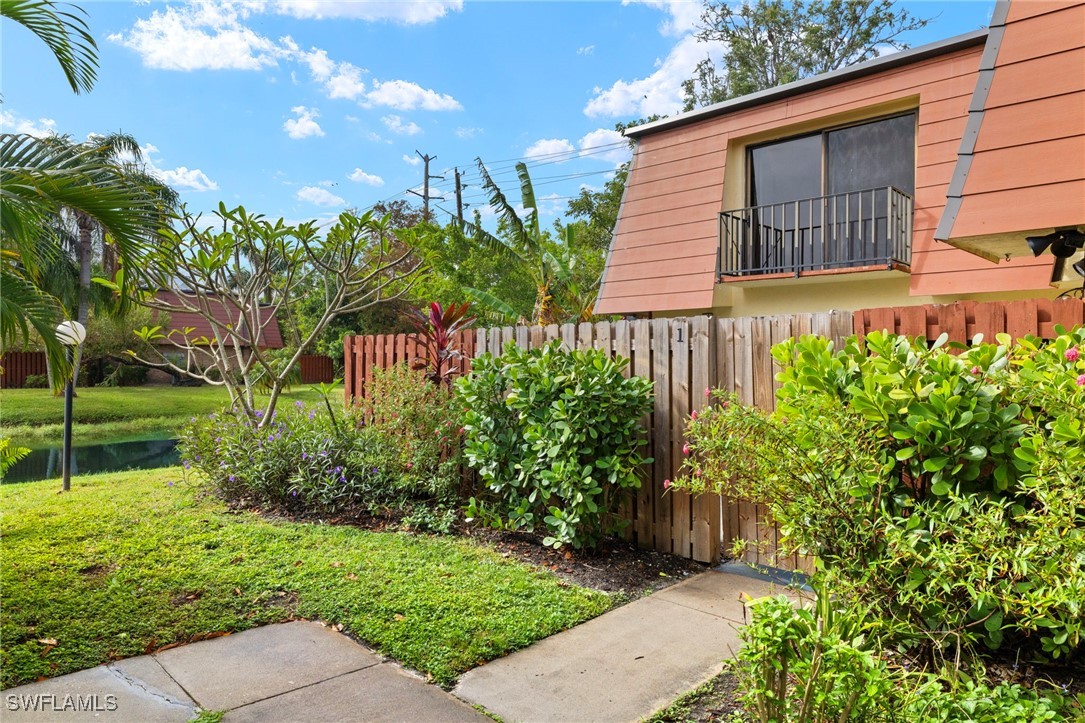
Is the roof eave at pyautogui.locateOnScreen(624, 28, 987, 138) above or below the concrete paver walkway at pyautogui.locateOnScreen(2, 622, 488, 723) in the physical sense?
above

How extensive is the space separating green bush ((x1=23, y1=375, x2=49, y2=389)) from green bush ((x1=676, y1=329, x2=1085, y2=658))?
3097 cm

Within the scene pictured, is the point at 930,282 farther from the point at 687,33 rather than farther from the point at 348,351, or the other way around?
the point at 687,33

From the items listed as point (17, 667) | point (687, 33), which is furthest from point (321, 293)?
point (17, 667)

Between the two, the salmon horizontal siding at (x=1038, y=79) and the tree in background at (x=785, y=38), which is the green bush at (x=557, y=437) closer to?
the salmon horizontal siding at (x=1038, y=79)

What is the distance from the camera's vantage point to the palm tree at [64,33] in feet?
12.1

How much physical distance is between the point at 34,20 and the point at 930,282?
8.10m

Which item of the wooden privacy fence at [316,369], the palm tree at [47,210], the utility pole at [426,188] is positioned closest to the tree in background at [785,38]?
the utility pole at [426,188]

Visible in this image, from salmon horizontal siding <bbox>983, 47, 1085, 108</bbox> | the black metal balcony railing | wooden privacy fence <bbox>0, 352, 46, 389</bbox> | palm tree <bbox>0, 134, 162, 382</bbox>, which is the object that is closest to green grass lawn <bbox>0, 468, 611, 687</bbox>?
palm tree <bbox>0, 134, 162, 382</bbox>

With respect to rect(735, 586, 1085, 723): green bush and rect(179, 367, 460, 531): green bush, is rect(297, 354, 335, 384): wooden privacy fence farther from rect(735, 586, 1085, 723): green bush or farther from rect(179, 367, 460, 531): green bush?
rect(735, 586, 1085, 723): green bush

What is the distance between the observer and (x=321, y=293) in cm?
2314

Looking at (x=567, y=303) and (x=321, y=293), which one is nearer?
(x=567, y=303)

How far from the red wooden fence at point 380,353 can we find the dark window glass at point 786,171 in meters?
5.06

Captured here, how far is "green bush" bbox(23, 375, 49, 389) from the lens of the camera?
2520 cm

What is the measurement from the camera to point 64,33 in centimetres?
407
